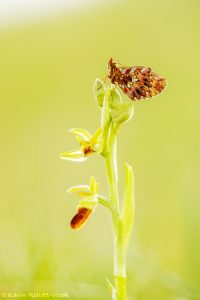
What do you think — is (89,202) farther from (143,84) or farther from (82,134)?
(143,84)

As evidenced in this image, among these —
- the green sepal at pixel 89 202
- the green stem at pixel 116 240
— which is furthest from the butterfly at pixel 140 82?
the green sepal at pixel 89 202

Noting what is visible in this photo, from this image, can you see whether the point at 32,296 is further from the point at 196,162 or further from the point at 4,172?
the point at 4,172

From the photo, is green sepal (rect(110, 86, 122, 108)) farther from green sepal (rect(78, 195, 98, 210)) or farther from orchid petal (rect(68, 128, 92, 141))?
green sepal (rect(78, 195, 98, 210))

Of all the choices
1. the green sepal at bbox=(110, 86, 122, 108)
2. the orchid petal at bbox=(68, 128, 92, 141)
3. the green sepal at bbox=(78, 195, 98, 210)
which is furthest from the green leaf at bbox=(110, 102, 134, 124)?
the green sepal at bbox=(78, 195, 98, 210)

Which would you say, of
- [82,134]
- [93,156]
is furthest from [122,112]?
[93,156]

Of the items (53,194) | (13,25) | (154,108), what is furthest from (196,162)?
(13,25)
